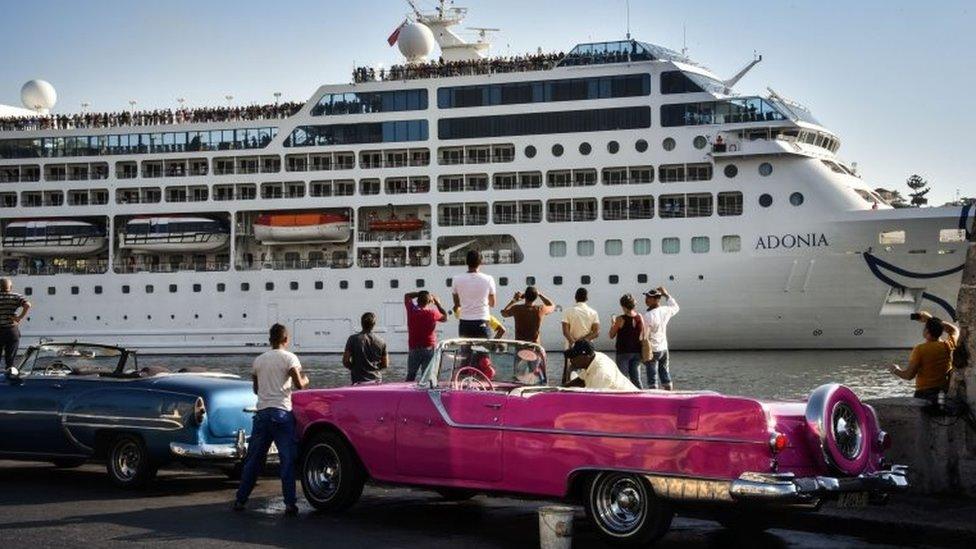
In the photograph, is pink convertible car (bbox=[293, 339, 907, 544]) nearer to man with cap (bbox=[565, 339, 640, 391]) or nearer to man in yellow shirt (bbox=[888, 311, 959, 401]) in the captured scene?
man with cap (bbox=[565, 339, 640, 391])

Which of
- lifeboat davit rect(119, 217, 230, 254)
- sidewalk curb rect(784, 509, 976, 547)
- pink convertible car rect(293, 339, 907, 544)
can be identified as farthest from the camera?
lifeboat davit rect(119, 217, 230, 254)

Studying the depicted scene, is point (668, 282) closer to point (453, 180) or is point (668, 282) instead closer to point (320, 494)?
point (453, 180)

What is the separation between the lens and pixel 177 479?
12.1 meters

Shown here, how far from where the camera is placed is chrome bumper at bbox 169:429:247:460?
10672mm

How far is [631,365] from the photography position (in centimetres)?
1387

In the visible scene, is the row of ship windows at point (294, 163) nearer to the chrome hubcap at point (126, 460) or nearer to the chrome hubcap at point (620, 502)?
the chrome hubcap at point (126, 460)

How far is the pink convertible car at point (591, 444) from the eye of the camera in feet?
24.5

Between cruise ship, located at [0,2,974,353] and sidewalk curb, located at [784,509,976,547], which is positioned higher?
cruise ship, located at [0,2,974,353]

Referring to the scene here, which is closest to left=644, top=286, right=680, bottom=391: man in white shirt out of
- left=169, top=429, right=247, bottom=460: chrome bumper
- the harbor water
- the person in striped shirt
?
left=169, top=429, right=247, bottom=460: chrome bumper

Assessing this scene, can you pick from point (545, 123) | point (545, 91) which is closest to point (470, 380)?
point (545, 123)

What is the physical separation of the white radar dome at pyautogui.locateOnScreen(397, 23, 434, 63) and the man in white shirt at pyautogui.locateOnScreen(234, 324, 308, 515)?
1566 inches

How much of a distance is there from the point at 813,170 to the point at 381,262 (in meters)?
15.6

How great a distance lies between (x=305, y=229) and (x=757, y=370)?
19.6m

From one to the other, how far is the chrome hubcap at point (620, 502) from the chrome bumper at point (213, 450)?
4016 millimetres
